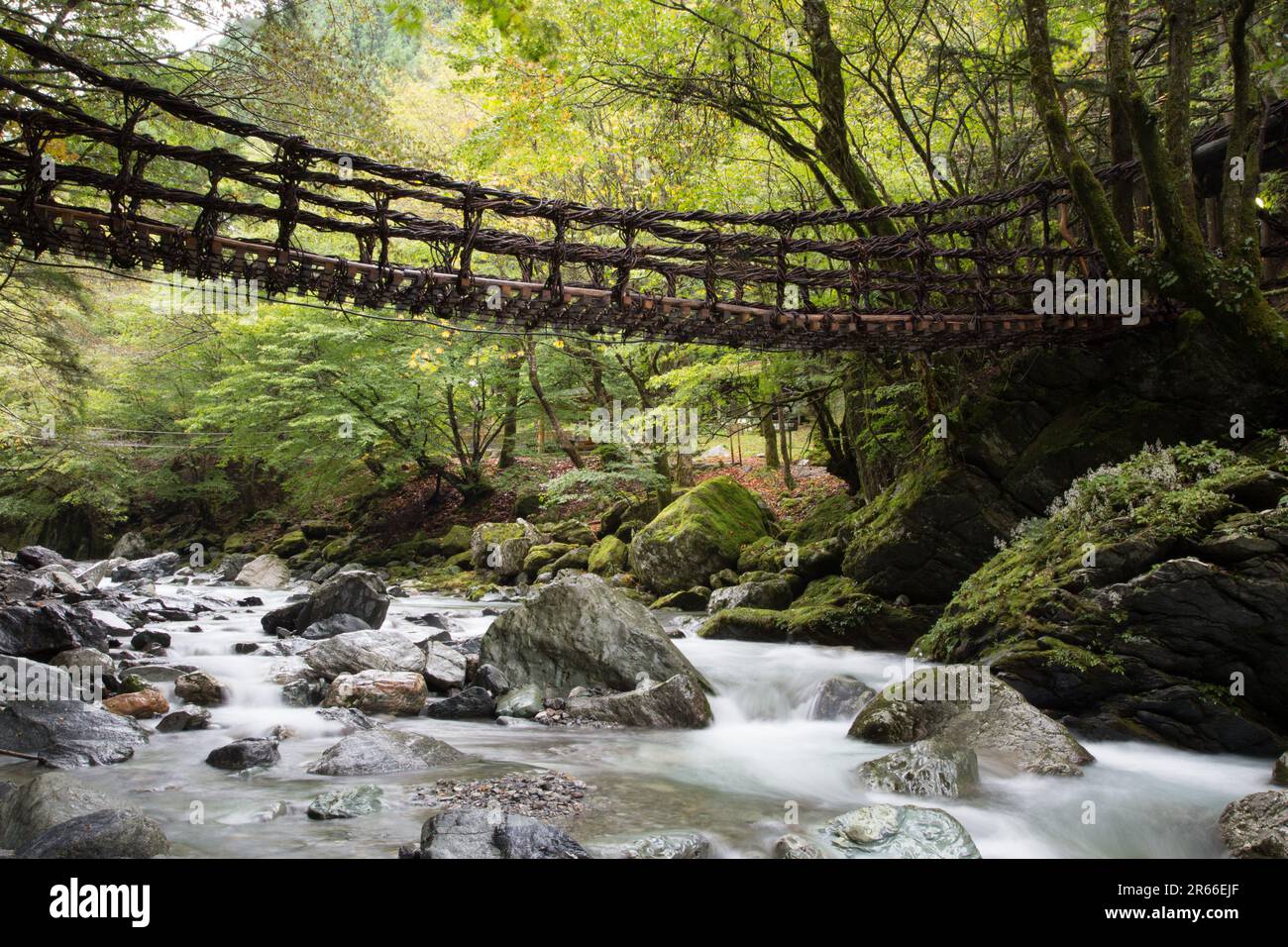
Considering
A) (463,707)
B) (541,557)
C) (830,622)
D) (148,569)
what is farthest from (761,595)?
(148,569)

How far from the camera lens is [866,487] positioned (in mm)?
11352

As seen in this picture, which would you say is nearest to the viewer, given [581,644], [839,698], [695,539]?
[839,698]

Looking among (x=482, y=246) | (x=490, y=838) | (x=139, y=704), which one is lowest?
(x=139, y=704)

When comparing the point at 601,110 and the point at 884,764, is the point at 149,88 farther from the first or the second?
the point at 601,110

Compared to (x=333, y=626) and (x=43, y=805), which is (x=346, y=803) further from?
(x=333, y=626)

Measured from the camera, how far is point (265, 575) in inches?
648

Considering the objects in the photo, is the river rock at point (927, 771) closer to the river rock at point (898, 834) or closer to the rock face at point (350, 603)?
the river rock at point (898, 834)

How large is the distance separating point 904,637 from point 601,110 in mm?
9866

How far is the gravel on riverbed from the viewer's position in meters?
4.52

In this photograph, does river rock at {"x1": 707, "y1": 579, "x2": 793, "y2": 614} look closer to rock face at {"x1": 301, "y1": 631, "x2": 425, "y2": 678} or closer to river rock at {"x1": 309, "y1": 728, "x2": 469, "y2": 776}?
rock face at {"x1": 301, "y1": 631, "x2": 425, "y2": 678}

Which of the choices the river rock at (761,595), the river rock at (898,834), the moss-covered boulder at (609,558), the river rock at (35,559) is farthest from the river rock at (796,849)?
the river rock at (35,559)

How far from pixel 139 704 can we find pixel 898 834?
588cm

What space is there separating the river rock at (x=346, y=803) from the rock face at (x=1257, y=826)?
4.56m
